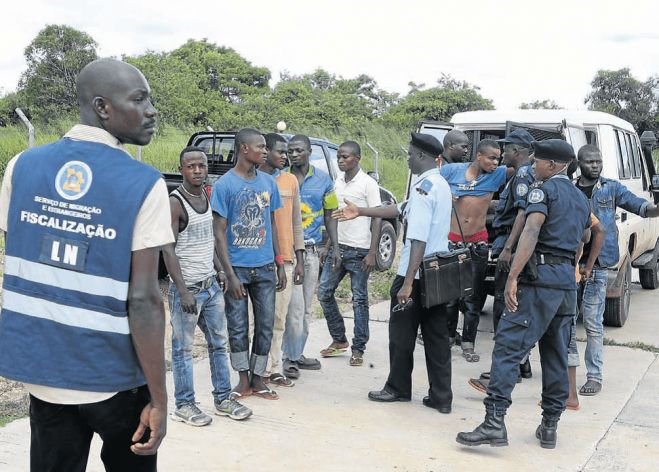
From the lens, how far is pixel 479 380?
559 cm

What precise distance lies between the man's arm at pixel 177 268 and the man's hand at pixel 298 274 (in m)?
1.13

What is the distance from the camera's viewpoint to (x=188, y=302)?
4.34 meters

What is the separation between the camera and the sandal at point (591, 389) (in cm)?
545

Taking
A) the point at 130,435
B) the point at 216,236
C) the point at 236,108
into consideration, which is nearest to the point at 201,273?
the point at 216,236

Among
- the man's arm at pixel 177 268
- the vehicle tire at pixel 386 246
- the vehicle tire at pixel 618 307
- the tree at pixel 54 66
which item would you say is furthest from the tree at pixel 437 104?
the man's arm at pixel 177 268

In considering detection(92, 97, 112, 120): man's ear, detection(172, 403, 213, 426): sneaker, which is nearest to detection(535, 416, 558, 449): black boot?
detection(172, 403, 213, 426): sneaker

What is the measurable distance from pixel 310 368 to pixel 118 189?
402 centimetres

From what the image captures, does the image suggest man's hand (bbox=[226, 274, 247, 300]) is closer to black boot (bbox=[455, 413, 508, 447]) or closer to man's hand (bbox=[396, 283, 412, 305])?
man's hand (bbox=[396, 283, 412, 305])

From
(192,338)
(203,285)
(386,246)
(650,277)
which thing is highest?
(203,285)

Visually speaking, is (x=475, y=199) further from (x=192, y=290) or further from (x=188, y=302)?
(x=188, y=302)

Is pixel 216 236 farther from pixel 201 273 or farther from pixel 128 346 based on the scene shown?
pixel 128 346

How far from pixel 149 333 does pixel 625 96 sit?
38.8 metres

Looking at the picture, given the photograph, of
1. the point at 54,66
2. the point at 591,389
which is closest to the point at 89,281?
the point at 591,389

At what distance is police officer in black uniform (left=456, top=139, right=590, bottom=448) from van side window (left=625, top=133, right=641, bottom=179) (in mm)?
4546
